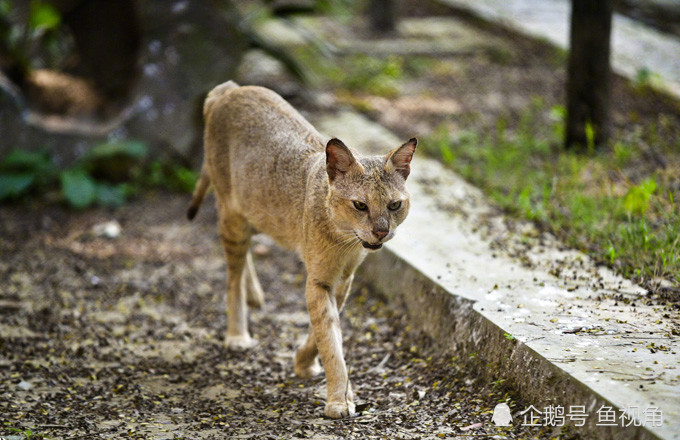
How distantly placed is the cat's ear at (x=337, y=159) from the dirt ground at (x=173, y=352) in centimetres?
119

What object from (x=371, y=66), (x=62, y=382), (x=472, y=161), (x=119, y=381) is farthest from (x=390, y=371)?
(x=371, y=66)

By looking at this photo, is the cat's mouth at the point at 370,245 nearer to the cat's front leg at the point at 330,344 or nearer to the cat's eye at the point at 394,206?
the cat's eye at the point at 394,206

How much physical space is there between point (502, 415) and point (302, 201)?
1535mm

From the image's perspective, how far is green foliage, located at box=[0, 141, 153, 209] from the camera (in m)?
7.16

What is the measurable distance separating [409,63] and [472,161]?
11.0 ft

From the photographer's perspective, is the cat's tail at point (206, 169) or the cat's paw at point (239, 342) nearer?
the cat's paw at point (239, 342)

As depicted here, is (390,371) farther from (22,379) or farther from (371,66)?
(371,66)

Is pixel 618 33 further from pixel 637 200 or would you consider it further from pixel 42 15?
pixel 42 15

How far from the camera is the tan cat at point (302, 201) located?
3.82 metres

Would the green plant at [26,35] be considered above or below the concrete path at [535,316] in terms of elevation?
below

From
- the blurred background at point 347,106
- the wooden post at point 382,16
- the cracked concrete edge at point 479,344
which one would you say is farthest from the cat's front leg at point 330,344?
the wooden post at point 382,16

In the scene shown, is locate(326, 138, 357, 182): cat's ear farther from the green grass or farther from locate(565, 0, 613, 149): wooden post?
locate(565, 0, 613, 149): wooden post

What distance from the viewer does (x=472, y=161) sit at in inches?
282

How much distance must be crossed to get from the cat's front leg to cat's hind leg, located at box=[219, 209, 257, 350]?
0.97 metres
